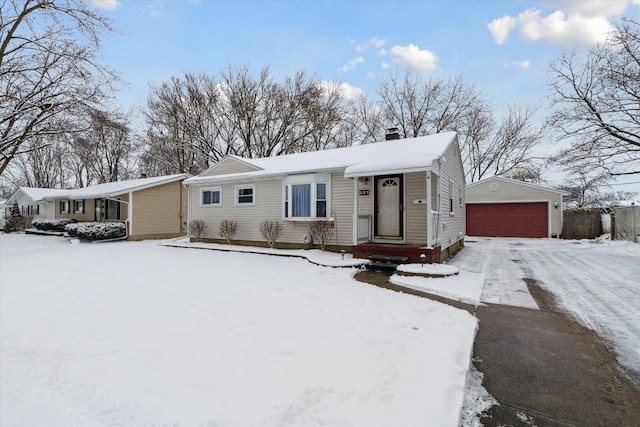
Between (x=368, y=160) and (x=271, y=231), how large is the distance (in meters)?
4.24

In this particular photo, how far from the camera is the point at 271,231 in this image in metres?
10.9

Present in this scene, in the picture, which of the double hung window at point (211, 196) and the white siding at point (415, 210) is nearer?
the white siding at point (415, 210)

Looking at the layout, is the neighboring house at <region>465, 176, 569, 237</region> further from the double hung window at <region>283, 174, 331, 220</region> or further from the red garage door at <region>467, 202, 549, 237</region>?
the double hung window at <region>283, 174, 331, 220</region>

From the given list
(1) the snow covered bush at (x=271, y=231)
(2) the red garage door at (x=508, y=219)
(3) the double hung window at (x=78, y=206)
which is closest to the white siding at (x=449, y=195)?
(1) the snow covered bush at (x=271, y=231)

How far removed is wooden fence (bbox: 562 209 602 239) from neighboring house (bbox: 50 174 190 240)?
20355mm

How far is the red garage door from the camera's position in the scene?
1645 cm

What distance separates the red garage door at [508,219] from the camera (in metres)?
16.5

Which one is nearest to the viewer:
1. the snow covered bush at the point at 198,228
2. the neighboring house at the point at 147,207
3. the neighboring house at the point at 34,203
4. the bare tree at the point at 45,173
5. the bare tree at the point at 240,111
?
the snow covered bush at the point at 198,228

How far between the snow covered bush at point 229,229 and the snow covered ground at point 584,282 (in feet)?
26.1

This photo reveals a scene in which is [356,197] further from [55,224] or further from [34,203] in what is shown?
[34,203]

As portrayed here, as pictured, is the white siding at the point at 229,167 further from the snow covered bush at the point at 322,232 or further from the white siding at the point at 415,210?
the white siding at the point at 415,210

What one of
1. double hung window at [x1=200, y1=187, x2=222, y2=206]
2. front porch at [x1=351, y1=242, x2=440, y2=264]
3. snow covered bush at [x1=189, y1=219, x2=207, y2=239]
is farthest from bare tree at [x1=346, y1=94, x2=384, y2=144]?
front porch at [x1=351, y1=242, x2=440, y2=264]

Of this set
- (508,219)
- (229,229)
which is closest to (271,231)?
(229,229)

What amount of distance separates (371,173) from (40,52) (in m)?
12.3
